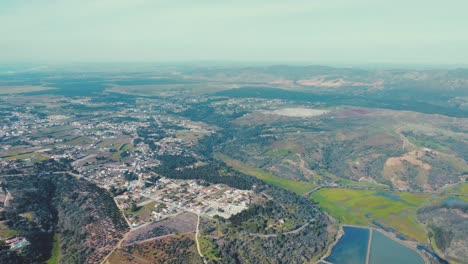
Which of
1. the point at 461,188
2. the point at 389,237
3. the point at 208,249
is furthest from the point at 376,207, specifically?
the point at 208,249

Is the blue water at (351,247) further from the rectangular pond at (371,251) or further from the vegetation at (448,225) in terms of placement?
the vegetation at (448,225)

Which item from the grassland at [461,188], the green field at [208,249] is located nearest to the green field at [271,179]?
the grassland at [461,188]

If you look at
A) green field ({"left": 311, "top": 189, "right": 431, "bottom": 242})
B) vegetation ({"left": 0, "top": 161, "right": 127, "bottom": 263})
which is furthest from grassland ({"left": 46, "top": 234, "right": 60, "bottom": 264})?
green field ({"left": 311, "top": 189, "right": 431, "bottom": 242})

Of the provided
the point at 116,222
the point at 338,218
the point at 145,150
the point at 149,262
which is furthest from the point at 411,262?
the point at 145,150

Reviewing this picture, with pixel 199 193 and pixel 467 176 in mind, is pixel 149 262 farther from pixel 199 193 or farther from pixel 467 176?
pixel 467 176

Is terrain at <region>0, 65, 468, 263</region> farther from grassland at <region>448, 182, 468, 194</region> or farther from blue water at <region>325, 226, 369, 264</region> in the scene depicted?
blue water at <region>325, 226, 369, 264</region>

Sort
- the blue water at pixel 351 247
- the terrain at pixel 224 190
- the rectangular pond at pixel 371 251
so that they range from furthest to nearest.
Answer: the terrain at pixel 224 190
the rectangular pond at pixel 371 251
the blue water at pixel 351 247
